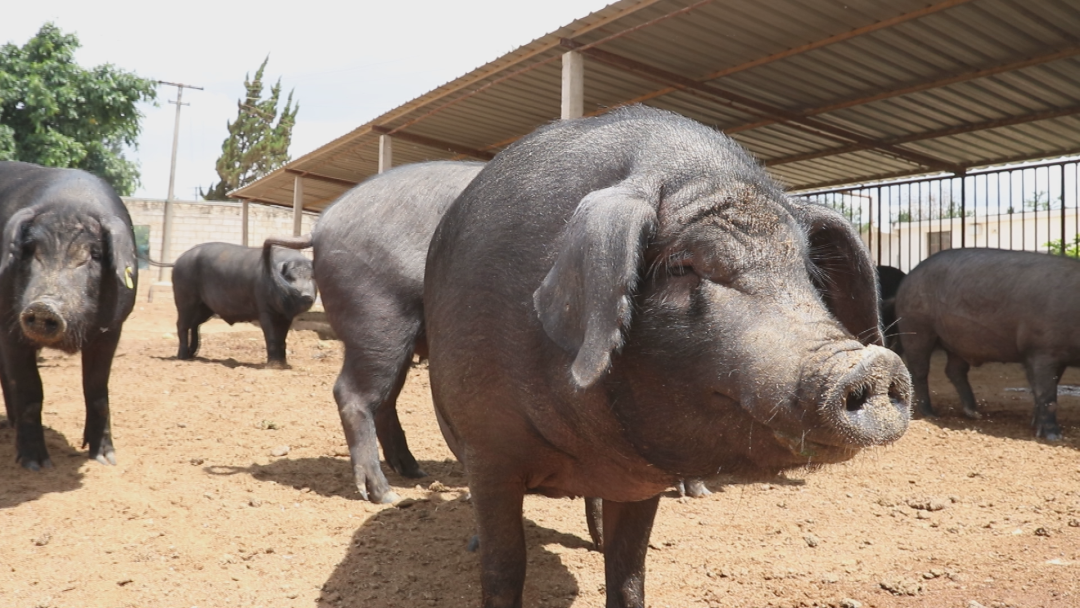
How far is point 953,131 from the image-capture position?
38.1 feet

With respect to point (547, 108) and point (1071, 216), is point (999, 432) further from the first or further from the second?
point (1071, 216)

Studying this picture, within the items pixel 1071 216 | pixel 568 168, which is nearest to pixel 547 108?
pixel 568 168

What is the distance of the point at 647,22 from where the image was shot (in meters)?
7.49

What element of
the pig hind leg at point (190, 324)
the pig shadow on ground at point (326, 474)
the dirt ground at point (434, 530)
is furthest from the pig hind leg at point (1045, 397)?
the pig hind leg at point (190, 324)

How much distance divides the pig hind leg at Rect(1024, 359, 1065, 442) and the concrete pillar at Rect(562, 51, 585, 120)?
448 centimetres

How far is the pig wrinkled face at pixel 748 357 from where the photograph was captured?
1.66m

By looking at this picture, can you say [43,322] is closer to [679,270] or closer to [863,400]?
[679,270]

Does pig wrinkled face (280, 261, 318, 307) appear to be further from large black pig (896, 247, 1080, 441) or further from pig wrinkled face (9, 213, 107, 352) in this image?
large black pig (896, 247, 1080, 441)

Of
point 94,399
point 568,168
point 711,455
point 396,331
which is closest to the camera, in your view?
point 711,455

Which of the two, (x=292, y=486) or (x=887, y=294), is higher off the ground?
(x=887, y=294)

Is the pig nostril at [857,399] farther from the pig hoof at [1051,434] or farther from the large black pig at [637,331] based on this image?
the pig hoof at [1051,434]

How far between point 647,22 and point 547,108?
3.90 m

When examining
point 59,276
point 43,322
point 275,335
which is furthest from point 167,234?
point 43,322

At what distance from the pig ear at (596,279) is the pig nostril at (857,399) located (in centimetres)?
49
